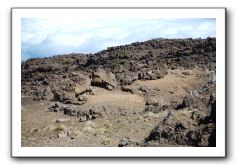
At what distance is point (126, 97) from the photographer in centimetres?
1271

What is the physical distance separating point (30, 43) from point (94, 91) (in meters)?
1.25

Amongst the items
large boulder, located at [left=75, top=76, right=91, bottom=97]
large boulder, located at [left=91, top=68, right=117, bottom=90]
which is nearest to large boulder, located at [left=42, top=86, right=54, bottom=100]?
large boulder, located at [left=75, top=76, right=91, bottom=97]

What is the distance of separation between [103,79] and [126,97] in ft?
1.35

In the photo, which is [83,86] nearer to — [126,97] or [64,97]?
[64,97]

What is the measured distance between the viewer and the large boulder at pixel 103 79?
41.8 feet

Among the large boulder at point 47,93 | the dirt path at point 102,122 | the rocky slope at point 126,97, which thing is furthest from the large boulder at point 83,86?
the large boulder at point 47,93

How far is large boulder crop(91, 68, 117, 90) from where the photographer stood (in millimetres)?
12734

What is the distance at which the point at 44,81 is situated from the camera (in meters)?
12.5

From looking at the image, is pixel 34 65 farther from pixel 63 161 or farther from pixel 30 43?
pixel 63 161

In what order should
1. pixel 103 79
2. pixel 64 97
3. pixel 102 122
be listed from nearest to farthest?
pixel 102 122
pixel 64 97
pixel 103 79

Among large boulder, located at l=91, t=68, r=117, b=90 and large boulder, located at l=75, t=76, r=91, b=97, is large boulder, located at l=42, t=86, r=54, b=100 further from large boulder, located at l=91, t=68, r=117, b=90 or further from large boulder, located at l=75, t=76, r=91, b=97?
large boulder, located at l=91, t=68, r=117, b=90

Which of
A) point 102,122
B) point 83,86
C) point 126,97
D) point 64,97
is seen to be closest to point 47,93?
point 64,97

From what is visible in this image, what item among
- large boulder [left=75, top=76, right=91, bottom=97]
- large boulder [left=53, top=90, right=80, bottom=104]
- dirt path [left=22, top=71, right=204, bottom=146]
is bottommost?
dirt path [left=22, top=71, right=204, bottom=146]
